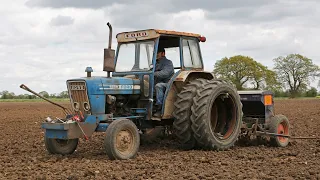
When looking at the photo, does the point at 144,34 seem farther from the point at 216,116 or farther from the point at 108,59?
the point at 216,116

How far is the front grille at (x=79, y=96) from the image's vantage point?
8.51 metres

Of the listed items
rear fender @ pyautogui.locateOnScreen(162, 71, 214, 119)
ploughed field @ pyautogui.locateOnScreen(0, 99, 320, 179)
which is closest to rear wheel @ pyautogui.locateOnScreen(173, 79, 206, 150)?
rear fender @ pyautogui.locateOnScreen(162, 71, 214, 119)

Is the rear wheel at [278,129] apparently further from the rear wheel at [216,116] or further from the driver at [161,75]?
the driver at [161,75]

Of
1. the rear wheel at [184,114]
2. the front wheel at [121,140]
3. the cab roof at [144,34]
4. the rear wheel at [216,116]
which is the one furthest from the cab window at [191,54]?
the front wheel at [121,140]

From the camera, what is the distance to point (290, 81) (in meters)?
76.6

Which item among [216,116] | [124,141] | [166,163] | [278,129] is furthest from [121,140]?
[278,129]

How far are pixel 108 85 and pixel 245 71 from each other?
198 feet

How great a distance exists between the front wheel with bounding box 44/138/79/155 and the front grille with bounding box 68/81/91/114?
2.45 feet

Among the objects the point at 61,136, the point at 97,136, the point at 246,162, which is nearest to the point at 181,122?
the point at 246,162

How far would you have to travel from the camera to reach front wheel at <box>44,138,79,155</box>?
8.80 metres

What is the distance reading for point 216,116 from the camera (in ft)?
33.4

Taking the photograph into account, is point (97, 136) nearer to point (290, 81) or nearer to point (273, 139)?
point (273, 139)

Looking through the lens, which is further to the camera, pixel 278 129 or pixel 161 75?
pixel 278 129

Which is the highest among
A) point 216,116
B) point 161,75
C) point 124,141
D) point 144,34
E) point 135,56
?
point 144,34
